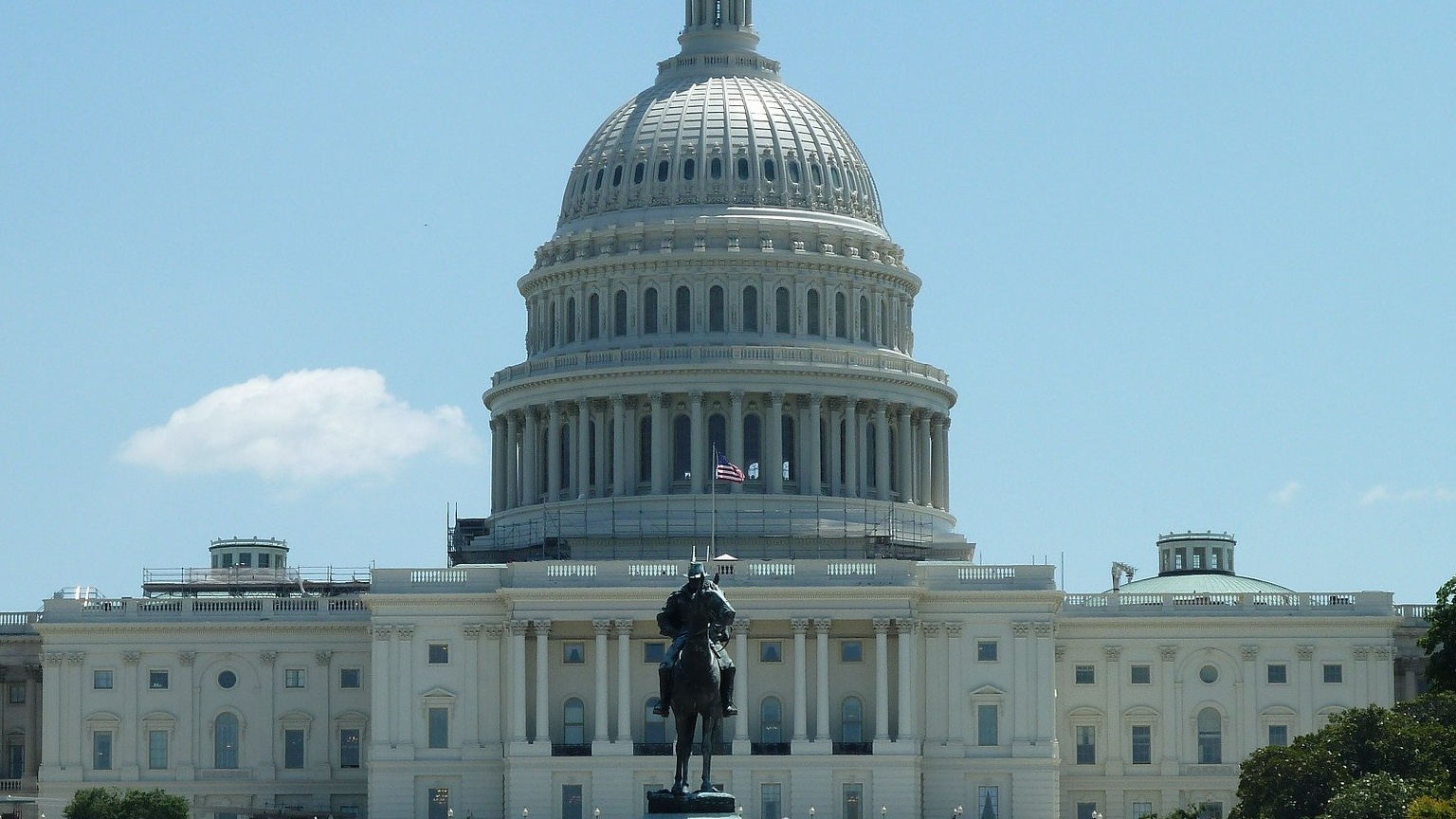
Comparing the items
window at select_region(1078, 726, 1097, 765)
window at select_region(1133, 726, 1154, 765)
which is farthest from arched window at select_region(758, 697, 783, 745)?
window at select_region(1133, 726, 1154, 765)

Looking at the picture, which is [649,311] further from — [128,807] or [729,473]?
[128,807]

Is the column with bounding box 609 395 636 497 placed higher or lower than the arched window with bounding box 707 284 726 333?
lower

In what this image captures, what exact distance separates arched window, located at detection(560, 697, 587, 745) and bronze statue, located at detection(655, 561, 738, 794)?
83.9 metres

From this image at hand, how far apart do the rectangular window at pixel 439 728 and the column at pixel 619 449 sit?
19.8m

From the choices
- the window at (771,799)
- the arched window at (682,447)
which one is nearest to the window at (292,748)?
the arched window at (682,447)

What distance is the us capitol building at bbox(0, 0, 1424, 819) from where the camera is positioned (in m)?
158

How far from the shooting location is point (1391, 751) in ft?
397

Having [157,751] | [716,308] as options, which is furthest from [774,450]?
[157,751]

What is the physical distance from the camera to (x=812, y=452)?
174 m

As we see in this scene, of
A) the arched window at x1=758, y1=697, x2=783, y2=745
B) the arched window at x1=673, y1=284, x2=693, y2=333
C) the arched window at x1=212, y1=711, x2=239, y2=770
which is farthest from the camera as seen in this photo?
the arched window at x1=673, y1=284, x2=693, y2=333

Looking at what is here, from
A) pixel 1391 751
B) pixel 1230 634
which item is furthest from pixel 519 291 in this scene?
pixel 1391 751

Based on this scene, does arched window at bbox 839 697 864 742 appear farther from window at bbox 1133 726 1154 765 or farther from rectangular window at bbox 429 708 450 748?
rectangular window at bbox 429 708 450 748

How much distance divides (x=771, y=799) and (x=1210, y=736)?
23407mm

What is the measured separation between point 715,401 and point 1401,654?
36.0m
